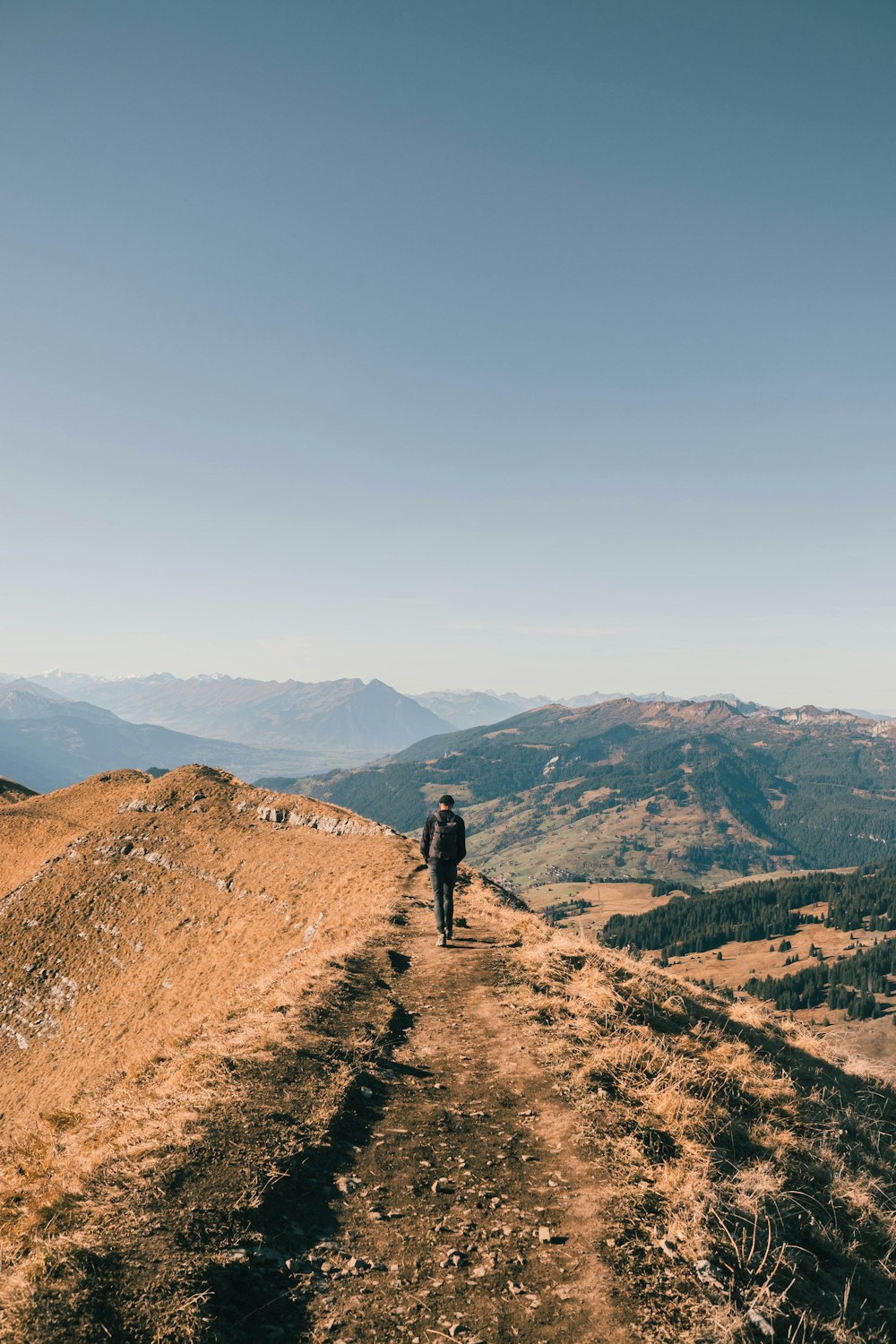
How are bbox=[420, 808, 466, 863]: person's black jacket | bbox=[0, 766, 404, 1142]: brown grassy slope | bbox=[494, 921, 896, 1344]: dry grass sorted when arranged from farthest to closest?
1. bbox=[0, 766, 404, 1142]: brown grassy slope
2. bbox=[420, 808, 466, 863]: person's black jacket
3. bbox=[494, 921, 896, 1344]: dry grass

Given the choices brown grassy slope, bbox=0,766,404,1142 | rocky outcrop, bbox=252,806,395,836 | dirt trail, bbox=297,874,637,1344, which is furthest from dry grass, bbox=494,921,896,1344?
rocky outcrop, bbox=252,806,395,836

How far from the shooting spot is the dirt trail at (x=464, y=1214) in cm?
618

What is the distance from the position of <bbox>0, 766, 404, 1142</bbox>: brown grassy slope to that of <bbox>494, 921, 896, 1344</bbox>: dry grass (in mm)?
11918

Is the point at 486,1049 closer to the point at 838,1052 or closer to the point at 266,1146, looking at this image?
the point at 266,1146

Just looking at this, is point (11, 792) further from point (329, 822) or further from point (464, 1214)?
point (464, 1214)

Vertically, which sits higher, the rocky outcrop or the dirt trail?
the dirt trail

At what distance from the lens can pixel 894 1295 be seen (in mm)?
7898

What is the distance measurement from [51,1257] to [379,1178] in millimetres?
4007

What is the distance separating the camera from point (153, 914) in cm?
5097

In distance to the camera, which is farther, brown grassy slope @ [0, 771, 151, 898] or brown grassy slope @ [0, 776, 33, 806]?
brown grassy slope @ [0, 776, 33, 806]

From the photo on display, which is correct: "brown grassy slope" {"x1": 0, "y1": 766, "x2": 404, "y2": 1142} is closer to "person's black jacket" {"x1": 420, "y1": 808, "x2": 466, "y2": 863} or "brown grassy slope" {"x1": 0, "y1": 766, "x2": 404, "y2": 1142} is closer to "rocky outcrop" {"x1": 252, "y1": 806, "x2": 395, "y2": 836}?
"rocky outcrop" {"x1": 252, "y1": 806, "x2": 395, "y2": 836}

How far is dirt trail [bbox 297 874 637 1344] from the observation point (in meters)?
6.18

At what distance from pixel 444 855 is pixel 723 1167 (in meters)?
11.9

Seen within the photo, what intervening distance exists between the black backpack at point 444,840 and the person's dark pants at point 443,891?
0.17 metres
